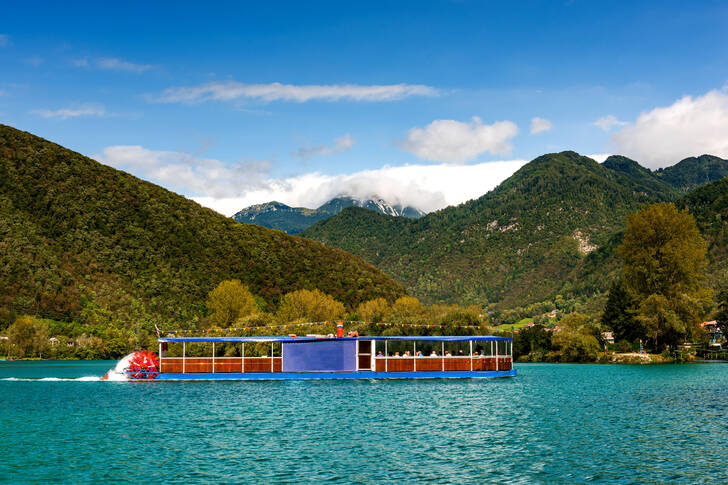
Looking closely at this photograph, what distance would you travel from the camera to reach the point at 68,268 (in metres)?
183

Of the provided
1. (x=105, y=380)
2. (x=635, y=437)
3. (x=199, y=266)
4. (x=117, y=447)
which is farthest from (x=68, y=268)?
(x=635, y=437)

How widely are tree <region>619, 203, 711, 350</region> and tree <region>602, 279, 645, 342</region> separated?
499 cm

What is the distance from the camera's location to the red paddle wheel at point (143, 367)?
82.2 meters

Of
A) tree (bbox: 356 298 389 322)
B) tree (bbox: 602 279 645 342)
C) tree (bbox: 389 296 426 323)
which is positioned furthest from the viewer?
tree (bbox: 356 298 389 322)

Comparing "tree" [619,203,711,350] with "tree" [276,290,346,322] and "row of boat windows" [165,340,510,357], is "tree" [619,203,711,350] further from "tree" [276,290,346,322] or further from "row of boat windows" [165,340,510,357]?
"tree" [276,290,346,322]

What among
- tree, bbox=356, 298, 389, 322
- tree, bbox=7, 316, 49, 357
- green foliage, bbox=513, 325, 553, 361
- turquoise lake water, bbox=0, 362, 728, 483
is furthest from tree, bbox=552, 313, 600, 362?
tree, bbox=7, 316, 49, 357

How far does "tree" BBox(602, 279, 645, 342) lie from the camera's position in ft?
401

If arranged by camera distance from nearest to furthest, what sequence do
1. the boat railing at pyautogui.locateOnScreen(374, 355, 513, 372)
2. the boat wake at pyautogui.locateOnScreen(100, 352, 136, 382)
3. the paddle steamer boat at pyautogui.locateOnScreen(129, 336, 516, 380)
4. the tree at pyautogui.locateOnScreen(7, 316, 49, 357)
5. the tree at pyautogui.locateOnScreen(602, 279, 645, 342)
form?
the paddle steamer boat at pyautogui.locateOnScreen(129, 336, 516, 380) < the boat railing at pyautogui.locateOnScreen(374, 355, 513, 372) < the boat wake at pyautogui.locateOnScreen(100, 352, 136, 382) < the tree at pyautogui.locateOnScreen(602, 279, 645, 342) < the tree at pyautogui.locateOnScreen(7, 316, 49, 357)

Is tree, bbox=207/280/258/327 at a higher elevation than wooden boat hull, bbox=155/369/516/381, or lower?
higher

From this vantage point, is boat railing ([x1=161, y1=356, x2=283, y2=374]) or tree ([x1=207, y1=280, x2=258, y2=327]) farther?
tree ([x1=207, y1=280, x2=258, y2=327])

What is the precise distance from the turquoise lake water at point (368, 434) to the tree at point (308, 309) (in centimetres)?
6856

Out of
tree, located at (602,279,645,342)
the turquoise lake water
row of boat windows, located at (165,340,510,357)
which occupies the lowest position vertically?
the turquoise lake water

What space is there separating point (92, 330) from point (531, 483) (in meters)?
161

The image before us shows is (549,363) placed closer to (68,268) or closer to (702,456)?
(702,456)
